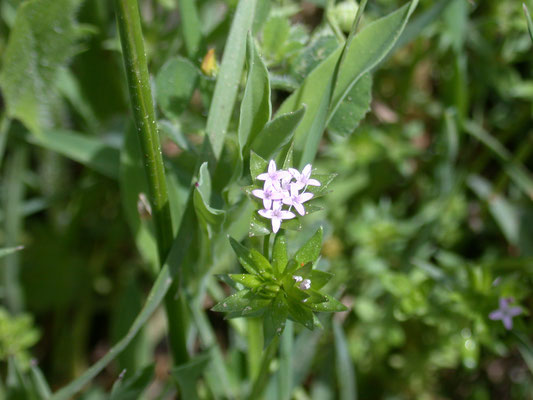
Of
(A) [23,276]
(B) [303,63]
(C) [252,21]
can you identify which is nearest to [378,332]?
(B) [303,63]

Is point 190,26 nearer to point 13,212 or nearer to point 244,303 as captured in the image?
point 244,303

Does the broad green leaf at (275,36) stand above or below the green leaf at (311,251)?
above

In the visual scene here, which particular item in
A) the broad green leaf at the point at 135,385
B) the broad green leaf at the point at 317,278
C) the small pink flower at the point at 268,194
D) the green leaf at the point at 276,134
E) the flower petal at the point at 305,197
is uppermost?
the green leaf at the point at 276,134

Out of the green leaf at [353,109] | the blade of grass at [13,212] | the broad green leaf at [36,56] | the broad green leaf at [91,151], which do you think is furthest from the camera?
the blade of grass at [13,212]

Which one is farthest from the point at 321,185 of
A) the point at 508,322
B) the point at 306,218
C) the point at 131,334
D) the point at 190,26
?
the point at 306,218

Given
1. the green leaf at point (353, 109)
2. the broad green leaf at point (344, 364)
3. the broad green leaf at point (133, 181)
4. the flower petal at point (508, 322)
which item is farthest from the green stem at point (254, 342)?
the flower petal at point (508, 322)

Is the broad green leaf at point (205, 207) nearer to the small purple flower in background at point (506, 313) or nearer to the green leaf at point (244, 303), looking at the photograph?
the green leaf at point (244, 303)
